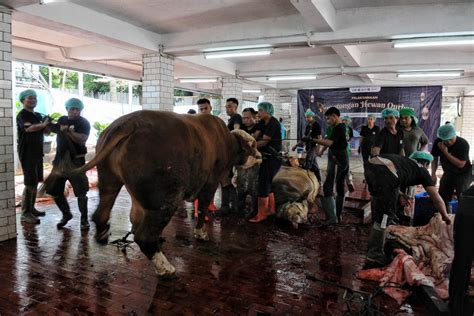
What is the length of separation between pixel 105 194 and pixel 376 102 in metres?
9.59

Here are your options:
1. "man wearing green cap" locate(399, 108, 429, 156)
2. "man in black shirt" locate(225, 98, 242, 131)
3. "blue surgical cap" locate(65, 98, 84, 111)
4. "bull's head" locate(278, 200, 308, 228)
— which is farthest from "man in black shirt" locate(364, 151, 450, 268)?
"blue surgical cap" locate(65, 98, 84, 111)

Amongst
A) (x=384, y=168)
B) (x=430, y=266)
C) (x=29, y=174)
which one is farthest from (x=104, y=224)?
(x=430, y=266)

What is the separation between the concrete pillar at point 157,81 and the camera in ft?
23.7

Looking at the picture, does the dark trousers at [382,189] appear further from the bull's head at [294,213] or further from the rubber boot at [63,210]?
the rubber boot at [63,210]

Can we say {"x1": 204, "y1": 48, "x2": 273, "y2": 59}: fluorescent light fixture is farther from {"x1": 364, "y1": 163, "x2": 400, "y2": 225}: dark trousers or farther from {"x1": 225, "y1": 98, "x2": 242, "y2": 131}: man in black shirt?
{"x1": 364, "y1": 163, "x2": 400, "y2": 225}: dark trousers

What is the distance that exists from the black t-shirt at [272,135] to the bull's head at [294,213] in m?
0.78

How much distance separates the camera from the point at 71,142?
4.49m

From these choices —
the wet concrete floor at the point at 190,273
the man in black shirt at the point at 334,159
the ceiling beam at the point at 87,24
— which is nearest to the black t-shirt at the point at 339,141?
the man in black shirt at the point at 334,159

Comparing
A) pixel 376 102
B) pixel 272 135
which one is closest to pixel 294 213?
pixel 272 135

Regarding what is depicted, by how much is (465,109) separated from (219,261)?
14.2m

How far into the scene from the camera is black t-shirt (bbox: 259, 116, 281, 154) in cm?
520

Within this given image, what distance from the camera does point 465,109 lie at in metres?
14.3

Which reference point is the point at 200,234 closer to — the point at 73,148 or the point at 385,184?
the point at 73,148

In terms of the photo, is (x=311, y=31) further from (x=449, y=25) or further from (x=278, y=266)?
(x=278, y=266)
